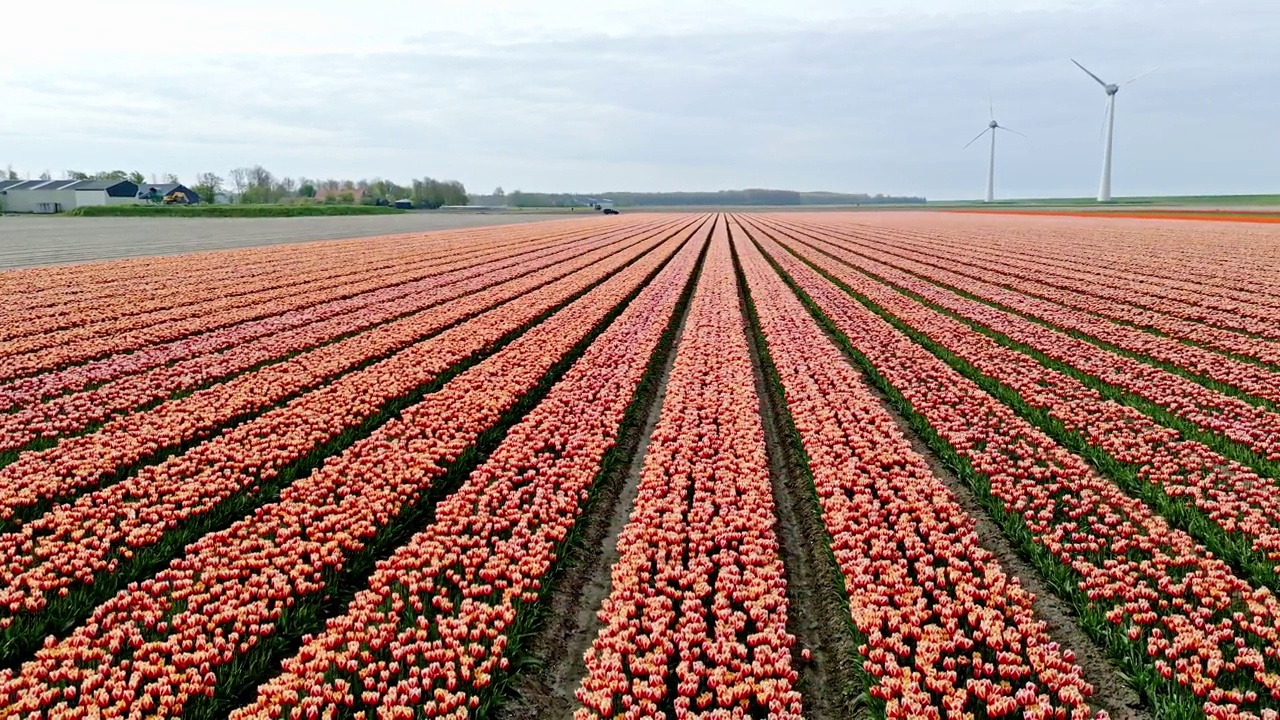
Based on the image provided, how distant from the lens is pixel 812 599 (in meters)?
6.09

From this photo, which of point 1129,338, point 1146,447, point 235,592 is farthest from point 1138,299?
point 235,592

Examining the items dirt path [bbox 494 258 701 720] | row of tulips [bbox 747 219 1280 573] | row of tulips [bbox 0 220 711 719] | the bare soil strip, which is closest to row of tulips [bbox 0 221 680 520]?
row of tulips [bbox 0 220 711 719]

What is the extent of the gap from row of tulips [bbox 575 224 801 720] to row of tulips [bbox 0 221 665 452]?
6.99 meters

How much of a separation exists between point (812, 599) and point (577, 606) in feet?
6.08

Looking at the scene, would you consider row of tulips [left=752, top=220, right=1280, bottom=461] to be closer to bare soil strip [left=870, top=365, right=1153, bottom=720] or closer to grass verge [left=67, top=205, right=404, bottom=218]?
bare soil strip [left=870, top=365, right=1153, bottom=720]

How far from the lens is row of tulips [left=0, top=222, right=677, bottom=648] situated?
5684mm

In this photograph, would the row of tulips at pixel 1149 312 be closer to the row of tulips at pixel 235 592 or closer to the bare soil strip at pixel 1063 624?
the bare soil strip at pixel 1063 624

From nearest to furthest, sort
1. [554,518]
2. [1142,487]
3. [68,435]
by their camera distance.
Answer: [554,518], [1142,487], [68,435]

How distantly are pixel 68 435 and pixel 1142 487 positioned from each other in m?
11.8

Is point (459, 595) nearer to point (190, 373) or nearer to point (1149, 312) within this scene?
point (190, 373)

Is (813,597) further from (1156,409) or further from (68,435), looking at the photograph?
(68,435)

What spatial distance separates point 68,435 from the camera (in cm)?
898

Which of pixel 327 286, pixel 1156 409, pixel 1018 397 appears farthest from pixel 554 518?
pixel 327 286

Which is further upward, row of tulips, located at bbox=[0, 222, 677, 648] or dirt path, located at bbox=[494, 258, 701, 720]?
row of tulips, located at bbox=[0, 222, 677, 648]
